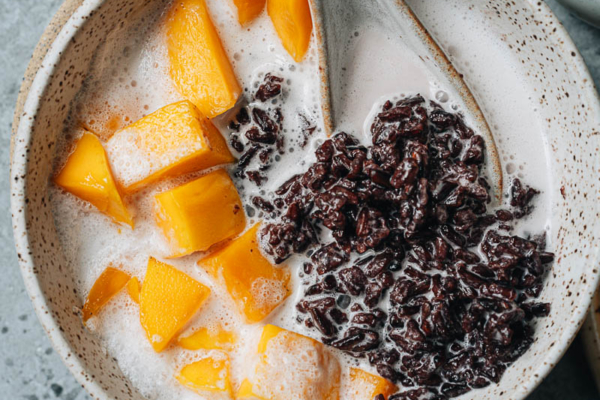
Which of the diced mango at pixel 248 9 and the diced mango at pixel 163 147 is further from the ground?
the diced mango at pixel 248 9

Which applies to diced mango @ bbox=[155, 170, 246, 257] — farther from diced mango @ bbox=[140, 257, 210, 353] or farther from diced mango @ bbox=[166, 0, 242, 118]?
diced mango @ bbox=[166, 0, 242, 118]

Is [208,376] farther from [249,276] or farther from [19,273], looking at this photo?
[19,273]

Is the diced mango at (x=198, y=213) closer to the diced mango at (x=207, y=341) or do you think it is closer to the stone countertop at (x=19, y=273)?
the diced mango at (x=207, y=341)

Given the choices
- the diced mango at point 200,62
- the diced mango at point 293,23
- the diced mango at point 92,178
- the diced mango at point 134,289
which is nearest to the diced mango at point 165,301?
the diced mango at point 134,289

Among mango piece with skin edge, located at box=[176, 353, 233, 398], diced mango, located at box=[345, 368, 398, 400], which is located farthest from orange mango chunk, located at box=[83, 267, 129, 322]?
diced mango, located at box=[345, 368, 398, 400]

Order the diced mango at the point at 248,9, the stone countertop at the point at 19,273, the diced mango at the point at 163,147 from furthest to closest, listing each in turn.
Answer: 1. the stone countertop at the point at 19,273
2. the diced mango at the point at 248,9
3. the diced mango at the point at 163,147

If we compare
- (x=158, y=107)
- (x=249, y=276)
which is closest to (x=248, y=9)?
(x=158, y=107)
